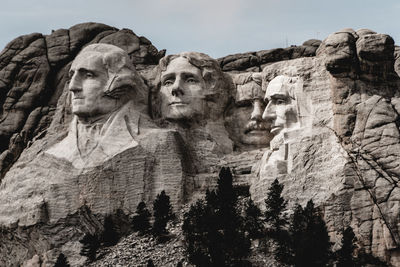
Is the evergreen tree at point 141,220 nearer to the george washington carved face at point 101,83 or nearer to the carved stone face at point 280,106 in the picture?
the george washington carved face at point 101,83

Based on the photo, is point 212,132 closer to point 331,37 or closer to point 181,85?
point 181,85

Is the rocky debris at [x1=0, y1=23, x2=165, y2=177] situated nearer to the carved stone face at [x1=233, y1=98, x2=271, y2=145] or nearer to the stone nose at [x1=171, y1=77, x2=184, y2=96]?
the stone nose at [x1=171, y1=77, x2=184, y2=96]

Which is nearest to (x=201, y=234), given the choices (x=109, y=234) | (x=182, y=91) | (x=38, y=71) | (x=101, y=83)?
(x=109, y=234)

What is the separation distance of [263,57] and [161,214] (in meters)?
5.91

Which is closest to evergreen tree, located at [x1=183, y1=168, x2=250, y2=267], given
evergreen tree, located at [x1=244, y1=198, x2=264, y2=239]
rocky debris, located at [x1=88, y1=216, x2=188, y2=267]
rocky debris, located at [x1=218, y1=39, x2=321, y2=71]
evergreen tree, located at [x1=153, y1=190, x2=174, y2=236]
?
evergreen tree, located at [x1=244, y1=198, x2=264, y2=239]

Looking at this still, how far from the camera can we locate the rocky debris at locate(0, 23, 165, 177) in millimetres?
33344

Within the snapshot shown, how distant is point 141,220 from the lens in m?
29.8

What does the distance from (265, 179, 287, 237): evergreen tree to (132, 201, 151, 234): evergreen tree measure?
2.66m

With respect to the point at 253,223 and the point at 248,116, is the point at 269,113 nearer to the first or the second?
the point at 248,116

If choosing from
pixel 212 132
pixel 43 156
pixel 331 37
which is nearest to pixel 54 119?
pixel 43 156

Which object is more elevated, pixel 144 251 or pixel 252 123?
pixel 252 123

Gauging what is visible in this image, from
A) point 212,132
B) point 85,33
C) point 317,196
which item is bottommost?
point 317,196

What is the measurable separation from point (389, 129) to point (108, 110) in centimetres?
648

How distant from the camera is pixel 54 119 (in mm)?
33062
